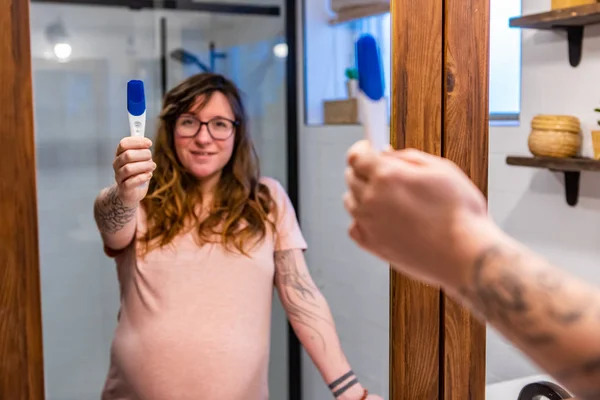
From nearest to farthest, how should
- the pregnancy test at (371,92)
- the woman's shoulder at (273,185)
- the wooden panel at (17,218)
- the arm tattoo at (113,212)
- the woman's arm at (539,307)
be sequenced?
the woman's arm at (539,307) → the pregnancy test at (371,92) → the wooden panel at (17,218) → the arm tattoo at (113,212) → the woman's shoulder at (273,185)

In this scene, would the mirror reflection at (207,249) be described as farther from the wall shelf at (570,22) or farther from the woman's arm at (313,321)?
the wall shelf at (570,22)

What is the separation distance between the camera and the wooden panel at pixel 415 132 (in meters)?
0.86

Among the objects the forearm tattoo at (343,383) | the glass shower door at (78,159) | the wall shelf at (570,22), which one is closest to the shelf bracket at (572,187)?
the wall shelf at (570,22)

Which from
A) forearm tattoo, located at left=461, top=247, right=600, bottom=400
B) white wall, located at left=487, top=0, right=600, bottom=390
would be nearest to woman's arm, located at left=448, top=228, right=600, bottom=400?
forearm tattoo, located at left=461, top=247, right=600, bottom=400

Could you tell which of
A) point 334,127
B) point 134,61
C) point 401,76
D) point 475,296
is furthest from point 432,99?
point 134,61

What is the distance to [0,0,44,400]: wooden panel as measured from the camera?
0.71 m

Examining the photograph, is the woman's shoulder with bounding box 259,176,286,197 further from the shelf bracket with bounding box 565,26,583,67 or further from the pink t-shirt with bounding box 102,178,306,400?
the shelf bracket with bounding box 565,26,583,67

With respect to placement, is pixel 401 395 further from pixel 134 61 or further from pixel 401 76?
pixel 134 61

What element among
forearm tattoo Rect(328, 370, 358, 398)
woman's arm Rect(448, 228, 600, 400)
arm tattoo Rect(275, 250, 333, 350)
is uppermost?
woman's arm Rect(448, 228, 600, 400)

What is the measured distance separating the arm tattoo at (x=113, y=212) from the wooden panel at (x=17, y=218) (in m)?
0.11

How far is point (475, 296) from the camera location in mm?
407

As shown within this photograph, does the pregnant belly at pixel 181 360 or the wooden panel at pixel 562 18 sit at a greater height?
the wooden panel at pixel 562 18

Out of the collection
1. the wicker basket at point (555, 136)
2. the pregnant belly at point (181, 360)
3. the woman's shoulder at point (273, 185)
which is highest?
the wicker basket at point (555, 136)

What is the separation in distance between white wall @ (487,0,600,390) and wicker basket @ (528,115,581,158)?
11 mm
